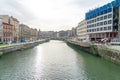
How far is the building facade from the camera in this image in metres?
85.3

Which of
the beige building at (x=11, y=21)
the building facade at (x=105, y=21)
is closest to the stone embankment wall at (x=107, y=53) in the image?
the building facade at (x=105, y=21)

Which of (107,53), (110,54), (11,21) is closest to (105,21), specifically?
(107,53)

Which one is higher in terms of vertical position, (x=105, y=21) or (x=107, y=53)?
(x=105, y=21)

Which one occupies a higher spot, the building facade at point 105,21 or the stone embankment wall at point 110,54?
the building facade at point 105,21

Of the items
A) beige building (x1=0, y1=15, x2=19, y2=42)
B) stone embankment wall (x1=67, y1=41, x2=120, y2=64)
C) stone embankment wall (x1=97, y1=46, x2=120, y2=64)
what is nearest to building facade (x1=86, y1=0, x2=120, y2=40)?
stone embankment wall (x1=67, y1=41, x2=120, y2=64)

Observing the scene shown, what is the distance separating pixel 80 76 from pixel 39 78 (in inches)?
268

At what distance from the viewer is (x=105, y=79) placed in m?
28.5

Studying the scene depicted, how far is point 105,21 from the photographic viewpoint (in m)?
93.2

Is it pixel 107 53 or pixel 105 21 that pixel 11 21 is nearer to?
pixel 105 21

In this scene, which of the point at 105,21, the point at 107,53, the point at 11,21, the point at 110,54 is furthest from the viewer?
the point at 11,21

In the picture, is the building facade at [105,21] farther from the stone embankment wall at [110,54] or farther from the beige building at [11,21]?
the beige building at [11,21]

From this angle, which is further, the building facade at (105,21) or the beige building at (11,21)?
the beige building at (11,21)

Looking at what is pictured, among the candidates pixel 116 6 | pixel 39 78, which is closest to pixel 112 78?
pixel 39 78

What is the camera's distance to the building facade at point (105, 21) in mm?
85312
